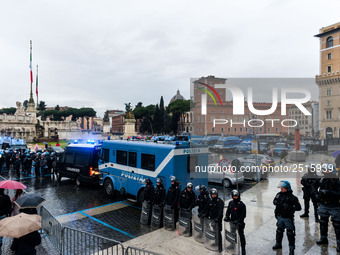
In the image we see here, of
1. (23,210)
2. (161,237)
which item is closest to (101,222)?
(161,237)

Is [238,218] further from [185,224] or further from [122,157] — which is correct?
[122,157]

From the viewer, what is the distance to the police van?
1359 centimetres

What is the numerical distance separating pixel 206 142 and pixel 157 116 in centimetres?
7796

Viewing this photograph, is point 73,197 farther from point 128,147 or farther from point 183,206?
point 183,206

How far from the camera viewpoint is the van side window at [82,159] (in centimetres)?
1386

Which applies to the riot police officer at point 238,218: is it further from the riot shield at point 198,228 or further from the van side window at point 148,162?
Answer: the van side window at point 148,162

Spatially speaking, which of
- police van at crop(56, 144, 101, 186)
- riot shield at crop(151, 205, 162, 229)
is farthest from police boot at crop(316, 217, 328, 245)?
police van at crop(56, 144, 101, 186)

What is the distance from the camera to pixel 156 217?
328 inches

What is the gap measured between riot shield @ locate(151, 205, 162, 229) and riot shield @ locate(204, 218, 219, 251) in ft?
6.52

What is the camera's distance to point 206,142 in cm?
1086

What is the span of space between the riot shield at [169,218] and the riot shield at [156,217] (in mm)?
254

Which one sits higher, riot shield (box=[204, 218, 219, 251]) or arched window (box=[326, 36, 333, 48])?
arched window (box=[326, 36, 333, 48])

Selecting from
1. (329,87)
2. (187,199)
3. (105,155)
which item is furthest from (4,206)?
(329,87)

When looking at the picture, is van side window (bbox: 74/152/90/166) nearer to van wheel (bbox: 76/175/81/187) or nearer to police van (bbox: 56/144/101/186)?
police van (bbox: 56/144/101/186)
